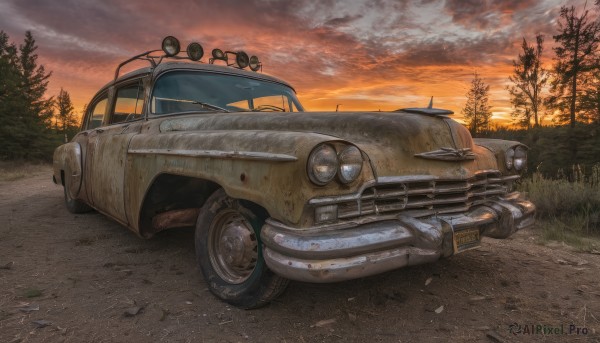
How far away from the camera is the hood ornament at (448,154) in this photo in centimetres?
253

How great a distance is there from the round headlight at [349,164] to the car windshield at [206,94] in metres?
1.80

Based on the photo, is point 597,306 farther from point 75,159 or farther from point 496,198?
point 75,159

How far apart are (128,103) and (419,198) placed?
3.26 metres

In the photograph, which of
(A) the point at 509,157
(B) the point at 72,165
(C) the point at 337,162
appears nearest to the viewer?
(C) the point at 337,162

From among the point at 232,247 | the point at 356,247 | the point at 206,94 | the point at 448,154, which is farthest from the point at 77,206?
the point at 448,154

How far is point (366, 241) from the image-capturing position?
199cm

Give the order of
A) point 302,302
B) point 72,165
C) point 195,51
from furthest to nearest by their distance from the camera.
→ 1. point 72,165
2. point 195,51
3. point 302,302

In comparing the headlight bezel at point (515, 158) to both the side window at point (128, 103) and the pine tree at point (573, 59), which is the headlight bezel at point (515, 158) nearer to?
the side window at point (128, 103)

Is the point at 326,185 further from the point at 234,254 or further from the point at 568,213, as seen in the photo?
the point at 568,213

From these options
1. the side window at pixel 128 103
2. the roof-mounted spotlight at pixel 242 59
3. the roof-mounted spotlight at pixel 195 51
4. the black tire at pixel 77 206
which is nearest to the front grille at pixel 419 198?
the side window at pixel 128 103

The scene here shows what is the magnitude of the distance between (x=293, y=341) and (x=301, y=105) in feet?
9.53

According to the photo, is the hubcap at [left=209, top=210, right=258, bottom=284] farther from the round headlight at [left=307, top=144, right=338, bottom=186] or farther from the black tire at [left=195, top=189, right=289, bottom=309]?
the round headlight at [left=307, top=144, right=338, bottom=186]

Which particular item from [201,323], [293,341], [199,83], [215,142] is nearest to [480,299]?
[293,341]

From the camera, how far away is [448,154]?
2602mm
